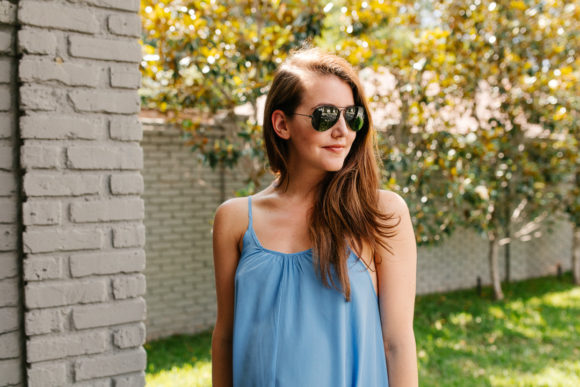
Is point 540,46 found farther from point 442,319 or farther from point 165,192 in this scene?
point 165,192

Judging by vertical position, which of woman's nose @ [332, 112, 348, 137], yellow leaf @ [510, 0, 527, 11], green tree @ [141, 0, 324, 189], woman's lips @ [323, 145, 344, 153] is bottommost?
woman's lips @ [323, 145, 344, 153]

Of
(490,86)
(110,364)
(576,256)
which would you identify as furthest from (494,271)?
(110,364)

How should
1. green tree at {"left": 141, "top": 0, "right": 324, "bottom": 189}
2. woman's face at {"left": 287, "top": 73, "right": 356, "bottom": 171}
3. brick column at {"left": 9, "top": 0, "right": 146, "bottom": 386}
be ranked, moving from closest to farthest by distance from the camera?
woman's face at {"left": 287, "top": 73, "right": 356, "bottom": 171} < brick column at {"left": 9, "top": 0, "right": 146, "bottom": 386} < green tree at {"left": 141, "top": 0, "right": 324, "bottom": 189}

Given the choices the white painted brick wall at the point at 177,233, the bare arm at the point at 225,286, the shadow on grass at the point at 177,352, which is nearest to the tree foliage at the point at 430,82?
the white painted brick wall at the point at 177,233

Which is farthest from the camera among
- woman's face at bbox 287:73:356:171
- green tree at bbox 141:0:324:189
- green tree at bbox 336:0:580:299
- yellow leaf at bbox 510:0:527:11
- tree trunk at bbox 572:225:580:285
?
tree trunk at bbox 572:225:580:285

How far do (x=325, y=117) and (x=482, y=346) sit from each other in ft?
16.2

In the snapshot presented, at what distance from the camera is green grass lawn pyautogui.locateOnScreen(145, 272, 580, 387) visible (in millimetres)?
4883

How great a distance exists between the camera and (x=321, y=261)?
5.81ft

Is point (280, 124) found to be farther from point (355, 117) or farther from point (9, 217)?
point (9, 217)

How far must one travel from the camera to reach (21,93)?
1.92m

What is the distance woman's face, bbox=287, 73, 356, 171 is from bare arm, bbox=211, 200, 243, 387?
0.39 meters

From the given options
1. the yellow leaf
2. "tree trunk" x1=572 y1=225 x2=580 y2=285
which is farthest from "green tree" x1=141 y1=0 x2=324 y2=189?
"tree trunk" x1=572 y1=225 x2=580 y2=285

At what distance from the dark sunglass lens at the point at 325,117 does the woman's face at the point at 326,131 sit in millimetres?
14

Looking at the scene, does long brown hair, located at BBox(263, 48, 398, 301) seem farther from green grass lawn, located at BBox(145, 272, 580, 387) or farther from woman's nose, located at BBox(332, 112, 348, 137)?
green grass lawn, located at BBox(145, 272, 580, 387)
